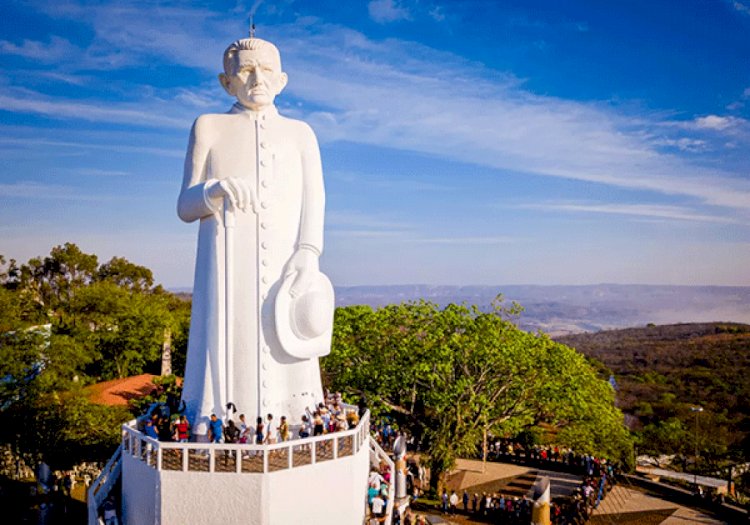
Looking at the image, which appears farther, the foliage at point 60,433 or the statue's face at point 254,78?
the foliage at point 60,433

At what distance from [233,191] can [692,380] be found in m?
68.8

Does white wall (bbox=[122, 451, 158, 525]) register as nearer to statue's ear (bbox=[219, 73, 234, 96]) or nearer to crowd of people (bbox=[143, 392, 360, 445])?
crowd of people (bbox=[143, 392, 360, 445])

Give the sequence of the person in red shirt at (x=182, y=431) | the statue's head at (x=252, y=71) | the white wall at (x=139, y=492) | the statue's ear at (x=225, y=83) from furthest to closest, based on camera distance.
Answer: the statue's ear at (x=225, y=83), the statue's head at (x=252, y=71), the person in red shirt at (x=182, y=431), the white wall at (x=139, y=492)

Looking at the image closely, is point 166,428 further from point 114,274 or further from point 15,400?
point 114,274

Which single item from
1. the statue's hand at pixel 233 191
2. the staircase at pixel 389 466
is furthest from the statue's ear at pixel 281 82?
the staircase at pixel 389 466

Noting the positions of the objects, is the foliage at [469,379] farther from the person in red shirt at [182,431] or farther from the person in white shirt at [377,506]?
the person in red shirt at [182,431]

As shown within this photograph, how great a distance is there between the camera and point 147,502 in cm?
1373

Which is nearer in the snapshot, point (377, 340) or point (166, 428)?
point (166, 428)

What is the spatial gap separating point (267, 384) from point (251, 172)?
5.25 meters

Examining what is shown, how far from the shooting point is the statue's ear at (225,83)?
54.4 feet

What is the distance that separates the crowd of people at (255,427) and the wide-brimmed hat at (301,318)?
1.55m

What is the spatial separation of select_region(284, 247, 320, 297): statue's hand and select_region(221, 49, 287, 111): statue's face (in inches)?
156

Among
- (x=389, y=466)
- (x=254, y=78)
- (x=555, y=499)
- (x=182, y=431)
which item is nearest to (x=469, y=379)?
(x=555, y=499)

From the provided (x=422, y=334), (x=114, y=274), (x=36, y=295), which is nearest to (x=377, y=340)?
(x=422, y=334)
